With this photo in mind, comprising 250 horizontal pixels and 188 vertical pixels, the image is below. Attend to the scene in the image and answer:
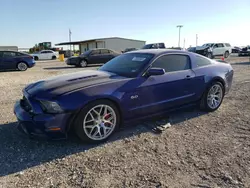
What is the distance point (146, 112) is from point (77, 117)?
4.24 feet

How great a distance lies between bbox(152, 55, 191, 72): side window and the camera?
14.3ft

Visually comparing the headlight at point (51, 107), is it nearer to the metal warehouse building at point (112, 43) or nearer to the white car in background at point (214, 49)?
the white car in background at point (214, 49)

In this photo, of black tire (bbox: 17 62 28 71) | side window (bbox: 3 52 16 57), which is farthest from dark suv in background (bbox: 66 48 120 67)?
side window (bbox: 3 52 16 57)

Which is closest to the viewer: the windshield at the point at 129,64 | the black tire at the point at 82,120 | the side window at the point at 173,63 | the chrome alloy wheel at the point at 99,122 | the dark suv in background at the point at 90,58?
the black tire at the point at 82,120

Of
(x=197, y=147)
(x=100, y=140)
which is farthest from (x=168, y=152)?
(x=100, y=140)

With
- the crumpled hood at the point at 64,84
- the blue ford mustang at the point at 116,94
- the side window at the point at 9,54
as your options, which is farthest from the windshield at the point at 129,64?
the side window at the point at 9,54

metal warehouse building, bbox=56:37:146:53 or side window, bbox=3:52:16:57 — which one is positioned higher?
metal warehouse building, bbox=56:37:146:53

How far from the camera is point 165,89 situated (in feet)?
13.9

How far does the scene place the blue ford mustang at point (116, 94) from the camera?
328cm

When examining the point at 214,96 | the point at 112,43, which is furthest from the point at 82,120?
the point at 112,43

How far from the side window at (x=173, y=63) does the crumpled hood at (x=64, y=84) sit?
95cm

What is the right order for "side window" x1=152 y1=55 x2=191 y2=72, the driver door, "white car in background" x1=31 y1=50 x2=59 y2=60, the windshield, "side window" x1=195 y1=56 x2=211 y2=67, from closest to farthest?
the driver door
the windshield
"side window" x1=152 y1=55 x2=191 y2=72
"side window" x1=195 y1=56 x2=211 y2=67
"white car in background" x1=31 y1=50 x2=59 y2=60

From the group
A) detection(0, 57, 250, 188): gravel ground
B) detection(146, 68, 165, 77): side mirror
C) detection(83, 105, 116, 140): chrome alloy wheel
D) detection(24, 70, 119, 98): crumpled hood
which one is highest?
detection(146, 68, 165, 77): side mirror

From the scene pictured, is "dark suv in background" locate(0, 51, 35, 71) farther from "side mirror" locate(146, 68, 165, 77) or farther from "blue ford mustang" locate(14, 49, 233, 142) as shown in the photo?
"side mirror" locate(146, 68, 165, 77)
